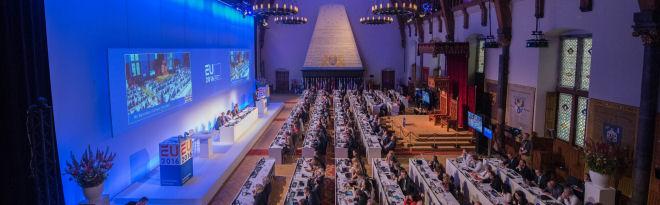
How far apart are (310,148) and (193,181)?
384 centimetres

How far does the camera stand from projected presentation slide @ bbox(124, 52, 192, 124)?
12.0 m

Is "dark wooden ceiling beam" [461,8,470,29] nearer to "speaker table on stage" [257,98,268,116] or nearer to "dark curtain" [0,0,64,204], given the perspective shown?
"speaker table on stage" [257,98,268,116]

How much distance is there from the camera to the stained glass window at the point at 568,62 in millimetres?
13969

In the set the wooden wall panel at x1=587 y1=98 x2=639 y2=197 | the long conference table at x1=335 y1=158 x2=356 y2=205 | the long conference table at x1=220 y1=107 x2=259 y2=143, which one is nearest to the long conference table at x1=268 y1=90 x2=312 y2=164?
the long conference table at x1=220 y1=107 x2=259 y2=143

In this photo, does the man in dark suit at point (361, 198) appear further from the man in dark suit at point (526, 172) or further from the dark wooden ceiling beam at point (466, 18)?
the dark wooden ceiling beam at point (466, 18)

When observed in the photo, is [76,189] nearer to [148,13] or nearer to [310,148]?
[148,13]

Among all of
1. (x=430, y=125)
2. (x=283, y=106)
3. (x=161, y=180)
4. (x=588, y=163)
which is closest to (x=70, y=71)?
(x=161, y=180)

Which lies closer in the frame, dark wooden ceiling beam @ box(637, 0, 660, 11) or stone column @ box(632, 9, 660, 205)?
dark wooden ceiling beam @ box(637, 0, 660, 11)

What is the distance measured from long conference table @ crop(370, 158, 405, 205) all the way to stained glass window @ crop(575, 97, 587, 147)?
17.7 feet

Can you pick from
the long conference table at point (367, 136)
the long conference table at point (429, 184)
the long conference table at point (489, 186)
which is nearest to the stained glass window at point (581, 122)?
the long conference table at point (489, 186)

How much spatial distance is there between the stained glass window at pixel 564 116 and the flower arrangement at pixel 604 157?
10.7 feet

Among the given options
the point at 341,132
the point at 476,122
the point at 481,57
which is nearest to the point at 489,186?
the point at 476,122

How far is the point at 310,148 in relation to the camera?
14.8 m

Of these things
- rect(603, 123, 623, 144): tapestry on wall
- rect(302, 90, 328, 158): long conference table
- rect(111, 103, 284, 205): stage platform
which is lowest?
rect(111, 103, 284, 205): stage platform
